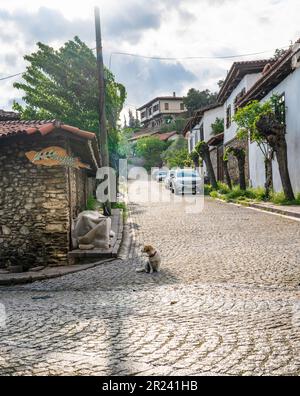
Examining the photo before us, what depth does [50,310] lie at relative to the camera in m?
5.34

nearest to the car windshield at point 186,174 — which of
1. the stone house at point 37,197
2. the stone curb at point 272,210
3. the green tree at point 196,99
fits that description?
the stone curb at point 272,210

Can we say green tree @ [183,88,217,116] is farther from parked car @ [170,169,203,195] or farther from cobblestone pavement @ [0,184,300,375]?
cobblestone pavement @ [0,184,300,375]

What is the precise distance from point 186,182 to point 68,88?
857cm

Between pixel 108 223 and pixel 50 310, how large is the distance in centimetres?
482

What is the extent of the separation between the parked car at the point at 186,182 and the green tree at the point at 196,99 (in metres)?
37.7

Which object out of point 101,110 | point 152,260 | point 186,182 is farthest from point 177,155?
point 152,260

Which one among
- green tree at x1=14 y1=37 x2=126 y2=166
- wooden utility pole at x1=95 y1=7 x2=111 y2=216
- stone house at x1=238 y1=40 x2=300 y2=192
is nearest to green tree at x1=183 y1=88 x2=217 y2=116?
green tree at x1=14 y1=37 x2=126 y2=166

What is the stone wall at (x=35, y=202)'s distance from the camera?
9.23m

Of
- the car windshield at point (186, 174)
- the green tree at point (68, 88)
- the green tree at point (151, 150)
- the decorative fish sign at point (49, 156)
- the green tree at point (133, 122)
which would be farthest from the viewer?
the green tree at point (133, 122)

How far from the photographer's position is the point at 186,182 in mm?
26625

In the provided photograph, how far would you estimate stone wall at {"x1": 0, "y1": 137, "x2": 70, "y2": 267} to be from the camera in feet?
30.3

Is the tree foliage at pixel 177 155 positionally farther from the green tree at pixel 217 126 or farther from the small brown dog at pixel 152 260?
the small brown dog at pixel 152 260
